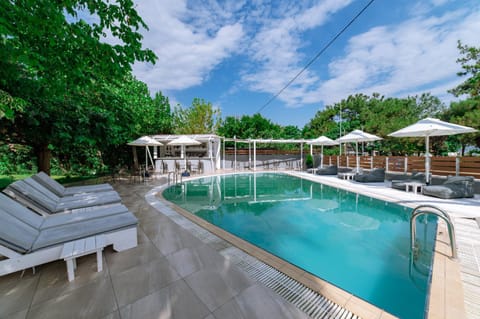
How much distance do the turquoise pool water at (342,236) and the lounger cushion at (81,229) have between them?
6.84ft

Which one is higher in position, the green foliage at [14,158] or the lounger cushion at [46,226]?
the green foliage at [14,158]

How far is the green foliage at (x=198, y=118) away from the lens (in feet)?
71.4

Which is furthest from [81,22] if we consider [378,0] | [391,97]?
[391,97]

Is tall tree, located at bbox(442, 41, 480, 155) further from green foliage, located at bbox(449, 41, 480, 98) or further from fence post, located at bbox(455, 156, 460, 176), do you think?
fence post, located at bbox(455, 156, 460, 176)

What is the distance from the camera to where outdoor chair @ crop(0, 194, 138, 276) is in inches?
75.3

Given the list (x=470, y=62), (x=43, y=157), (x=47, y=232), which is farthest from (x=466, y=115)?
(x=43, y=157)

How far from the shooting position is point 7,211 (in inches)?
93.3

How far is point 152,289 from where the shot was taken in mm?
1891

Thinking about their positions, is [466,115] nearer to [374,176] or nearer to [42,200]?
[374,176]

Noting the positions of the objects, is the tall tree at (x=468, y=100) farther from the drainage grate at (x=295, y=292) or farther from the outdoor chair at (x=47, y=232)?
the outdoor chair at (x=47, y=232)

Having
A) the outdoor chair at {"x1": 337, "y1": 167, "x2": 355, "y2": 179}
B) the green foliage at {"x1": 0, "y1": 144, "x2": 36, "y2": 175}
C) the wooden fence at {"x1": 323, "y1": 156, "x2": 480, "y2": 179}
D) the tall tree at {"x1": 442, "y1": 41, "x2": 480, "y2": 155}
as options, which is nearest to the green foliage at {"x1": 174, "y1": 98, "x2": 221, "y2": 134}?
the green foliage at {"x1": 0, "y1": 144, "x2": 36, "y2": 175}

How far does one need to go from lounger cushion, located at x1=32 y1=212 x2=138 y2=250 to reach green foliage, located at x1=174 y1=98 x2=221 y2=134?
19.3 metres

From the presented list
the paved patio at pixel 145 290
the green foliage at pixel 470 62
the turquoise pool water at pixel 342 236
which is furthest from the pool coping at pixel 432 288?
the green foliage at pixel 470 62

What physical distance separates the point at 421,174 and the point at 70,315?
10262 mm
